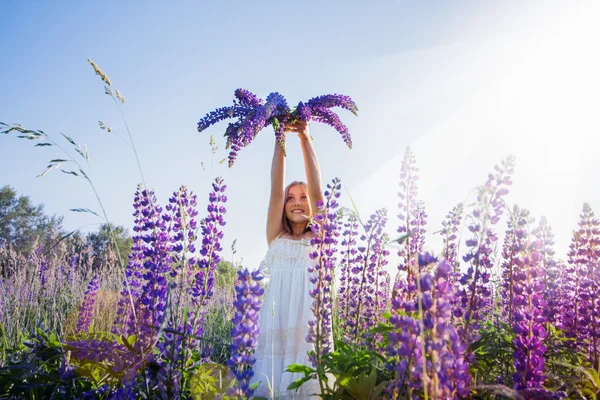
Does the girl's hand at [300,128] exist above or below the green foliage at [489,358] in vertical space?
above

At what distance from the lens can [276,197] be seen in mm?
4129

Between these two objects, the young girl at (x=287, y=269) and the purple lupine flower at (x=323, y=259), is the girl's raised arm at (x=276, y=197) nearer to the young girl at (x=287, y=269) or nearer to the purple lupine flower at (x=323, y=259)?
the young girl at (x=287, y=269)

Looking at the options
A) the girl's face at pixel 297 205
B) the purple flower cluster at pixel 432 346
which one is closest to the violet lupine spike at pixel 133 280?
the girl's face at pixel 297 205

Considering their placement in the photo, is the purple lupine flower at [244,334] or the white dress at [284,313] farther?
the white dress at [284,313]

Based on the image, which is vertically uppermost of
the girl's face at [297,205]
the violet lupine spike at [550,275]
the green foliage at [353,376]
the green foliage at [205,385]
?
the girl's face at [297,205]

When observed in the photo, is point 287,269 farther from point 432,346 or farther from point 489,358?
point 432,346

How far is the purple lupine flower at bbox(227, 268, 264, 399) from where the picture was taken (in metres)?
1.52

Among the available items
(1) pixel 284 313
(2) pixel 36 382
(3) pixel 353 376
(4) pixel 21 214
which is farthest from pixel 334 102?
(4) pixel 21 214

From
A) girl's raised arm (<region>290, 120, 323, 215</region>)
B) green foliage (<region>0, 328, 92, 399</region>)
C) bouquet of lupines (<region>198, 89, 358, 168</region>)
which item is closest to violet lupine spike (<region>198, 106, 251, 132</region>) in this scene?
bouquet of lupines (<region>198, 89, 358, 168</region>)

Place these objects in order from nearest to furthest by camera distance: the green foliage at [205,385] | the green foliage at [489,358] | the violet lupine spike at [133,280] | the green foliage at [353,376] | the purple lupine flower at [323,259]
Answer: the green foliage at [353,376] < the green foliage at [205,385] < the green foliage at [489,358] < the purple lupine flower at [323,259] < the violet lupine spike at [133,280]

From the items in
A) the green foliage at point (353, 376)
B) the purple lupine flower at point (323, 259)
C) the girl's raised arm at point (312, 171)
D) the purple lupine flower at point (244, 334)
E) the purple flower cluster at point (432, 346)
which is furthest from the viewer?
the girl's raised arm at point (312, 171)

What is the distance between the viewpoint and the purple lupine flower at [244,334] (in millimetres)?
1523

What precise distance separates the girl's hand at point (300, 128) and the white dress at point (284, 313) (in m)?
0.99

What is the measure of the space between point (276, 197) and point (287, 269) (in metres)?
0.70
